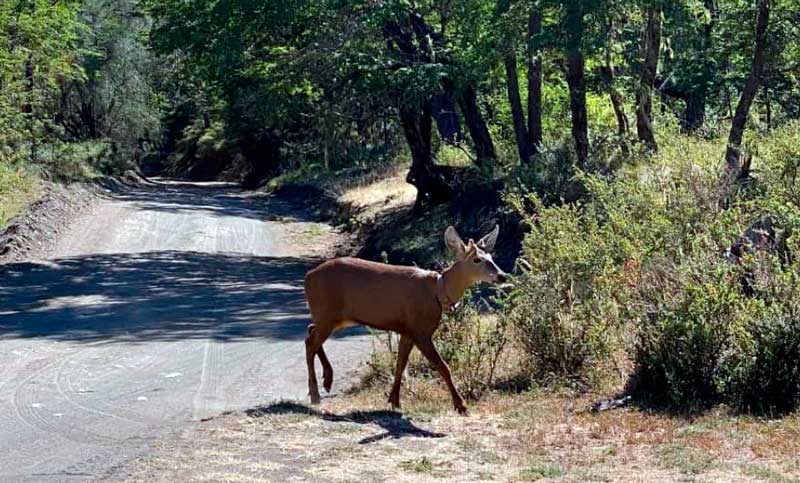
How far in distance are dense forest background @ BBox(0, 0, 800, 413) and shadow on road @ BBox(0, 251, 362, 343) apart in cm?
408

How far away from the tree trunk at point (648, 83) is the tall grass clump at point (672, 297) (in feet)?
27.7

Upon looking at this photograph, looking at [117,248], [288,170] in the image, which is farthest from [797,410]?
[288,170]

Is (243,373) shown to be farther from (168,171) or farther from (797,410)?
(168,171)

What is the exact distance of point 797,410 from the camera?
29.5 feet

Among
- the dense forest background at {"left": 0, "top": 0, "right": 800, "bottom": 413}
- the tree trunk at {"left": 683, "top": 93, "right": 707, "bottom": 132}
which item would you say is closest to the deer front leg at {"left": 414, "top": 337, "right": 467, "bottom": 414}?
the dense forest background at {"left": 0, "top": 0, "right": 800, "bottom": 413}

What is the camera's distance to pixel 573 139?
24.6m

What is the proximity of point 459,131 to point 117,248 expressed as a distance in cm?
1065

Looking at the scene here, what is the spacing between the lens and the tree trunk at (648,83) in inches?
892

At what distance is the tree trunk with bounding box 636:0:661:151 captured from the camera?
2266 centimetres

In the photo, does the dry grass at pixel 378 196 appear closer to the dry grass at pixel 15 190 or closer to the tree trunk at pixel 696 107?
the tree trunk at pixel 696 107

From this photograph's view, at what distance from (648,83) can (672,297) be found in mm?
13749

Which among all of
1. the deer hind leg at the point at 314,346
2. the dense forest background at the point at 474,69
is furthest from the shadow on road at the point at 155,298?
the deer hind leg at the point at 314,346

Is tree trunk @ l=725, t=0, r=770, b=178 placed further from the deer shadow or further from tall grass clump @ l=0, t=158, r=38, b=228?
tall grass clump @ l=0, t=158, r=38, b=228

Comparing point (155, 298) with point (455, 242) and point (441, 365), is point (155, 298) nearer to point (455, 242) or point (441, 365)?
point (455, 242)
